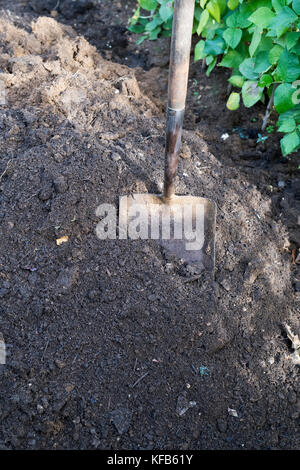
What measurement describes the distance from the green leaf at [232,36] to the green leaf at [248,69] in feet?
0.45

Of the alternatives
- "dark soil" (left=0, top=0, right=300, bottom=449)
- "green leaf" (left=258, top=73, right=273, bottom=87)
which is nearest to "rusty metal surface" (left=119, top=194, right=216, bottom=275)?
"dark soil" (left=0, top=0, right=300, bottom=449)

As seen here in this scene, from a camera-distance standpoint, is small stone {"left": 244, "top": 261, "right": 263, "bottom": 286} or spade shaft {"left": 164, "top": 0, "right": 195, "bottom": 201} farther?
small stone {"left": 244, "top": 261, "right": 263, "bottom": 286}

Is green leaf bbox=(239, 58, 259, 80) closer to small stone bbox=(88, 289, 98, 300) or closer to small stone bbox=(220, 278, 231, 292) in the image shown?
small stone bbox=(220, 278, 231, 292)

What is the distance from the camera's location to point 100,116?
2688 mm

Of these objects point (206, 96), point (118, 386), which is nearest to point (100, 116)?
point (206, 96)

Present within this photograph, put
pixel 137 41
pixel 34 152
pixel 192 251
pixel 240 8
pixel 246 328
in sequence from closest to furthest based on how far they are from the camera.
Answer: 1. pixel 246 328
2. pixel 192 251
3. pixel 34 152
4. pixel 240 8
5. pixel 137 41

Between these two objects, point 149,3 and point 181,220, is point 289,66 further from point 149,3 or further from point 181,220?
point 149,3

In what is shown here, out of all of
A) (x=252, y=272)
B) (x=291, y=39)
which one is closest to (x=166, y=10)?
(x=291, y=39)

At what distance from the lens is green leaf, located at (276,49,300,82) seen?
2.27 m

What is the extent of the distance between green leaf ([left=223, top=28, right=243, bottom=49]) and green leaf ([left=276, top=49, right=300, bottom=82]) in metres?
0.44

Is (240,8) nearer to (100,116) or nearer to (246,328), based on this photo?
(100,116)

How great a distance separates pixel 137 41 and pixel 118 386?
3.07 m

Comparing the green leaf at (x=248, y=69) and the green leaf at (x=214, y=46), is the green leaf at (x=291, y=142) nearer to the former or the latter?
the green leaf at (x=248, y=69)

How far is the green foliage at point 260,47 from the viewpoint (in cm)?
224
